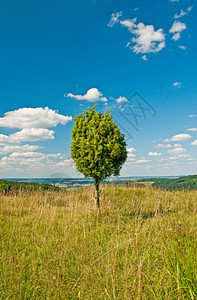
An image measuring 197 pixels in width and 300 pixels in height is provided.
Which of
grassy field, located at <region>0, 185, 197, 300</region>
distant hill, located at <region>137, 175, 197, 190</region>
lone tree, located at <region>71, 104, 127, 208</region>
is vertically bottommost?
grassy field, located at <region>0, 185, 197, 300</region>

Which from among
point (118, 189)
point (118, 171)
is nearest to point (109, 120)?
point (118, 171)

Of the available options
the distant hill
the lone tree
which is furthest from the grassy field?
the distant hill

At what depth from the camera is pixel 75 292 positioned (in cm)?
264

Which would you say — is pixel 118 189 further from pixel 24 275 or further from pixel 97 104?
pixel 24 275

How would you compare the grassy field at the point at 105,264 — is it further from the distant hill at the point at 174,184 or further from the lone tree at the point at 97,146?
the distant hill at the point at 174,184

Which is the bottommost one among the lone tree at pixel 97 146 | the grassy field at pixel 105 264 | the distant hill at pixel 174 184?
the grassy field at pixel 105 264

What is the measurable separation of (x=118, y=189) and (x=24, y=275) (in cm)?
1185

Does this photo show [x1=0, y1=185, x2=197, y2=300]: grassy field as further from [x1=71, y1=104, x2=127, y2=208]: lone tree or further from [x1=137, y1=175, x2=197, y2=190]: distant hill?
[x1=137, y1=175, x2=197, y2=190]: distant hill

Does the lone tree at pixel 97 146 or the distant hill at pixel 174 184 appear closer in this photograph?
the lone tree at pixel 97 146

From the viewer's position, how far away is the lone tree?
847 centimetres

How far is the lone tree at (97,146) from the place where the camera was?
8.47m

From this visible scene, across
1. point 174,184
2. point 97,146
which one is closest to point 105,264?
point 97,146

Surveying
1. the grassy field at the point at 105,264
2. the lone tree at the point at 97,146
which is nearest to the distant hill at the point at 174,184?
the lone tree at the point at 97,146

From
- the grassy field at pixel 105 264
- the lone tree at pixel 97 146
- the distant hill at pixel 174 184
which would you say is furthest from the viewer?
the distant hill at pixel 174 184
